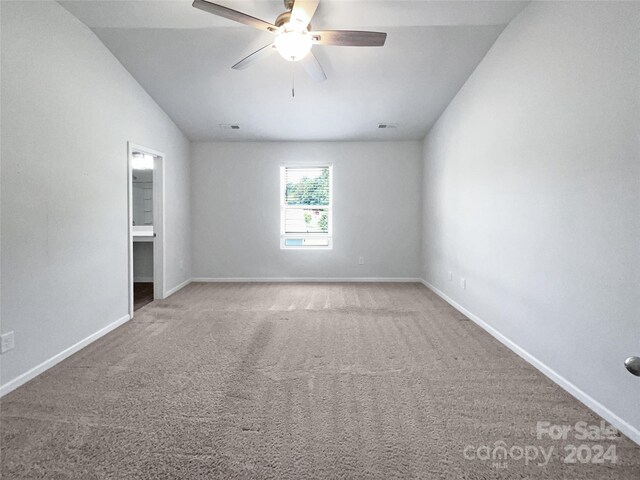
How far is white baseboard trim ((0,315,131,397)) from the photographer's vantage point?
211 centimetres

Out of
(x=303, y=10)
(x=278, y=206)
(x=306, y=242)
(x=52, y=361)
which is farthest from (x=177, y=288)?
(x=303, y=10)

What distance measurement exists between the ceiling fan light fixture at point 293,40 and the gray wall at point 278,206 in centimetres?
320

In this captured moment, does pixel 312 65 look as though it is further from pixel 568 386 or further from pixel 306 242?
pixel 306 242

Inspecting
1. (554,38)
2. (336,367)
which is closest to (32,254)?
(336,367)

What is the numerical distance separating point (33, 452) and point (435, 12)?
395cm

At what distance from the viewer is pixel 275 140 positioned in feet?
18.1

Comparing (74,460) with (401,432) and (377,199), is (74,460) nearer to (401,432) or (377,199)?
(401,432)

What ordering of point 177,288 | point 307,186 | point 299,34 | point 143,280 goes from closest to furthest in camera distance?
point 299,34
point 177,288
point 143,280
point 307,186

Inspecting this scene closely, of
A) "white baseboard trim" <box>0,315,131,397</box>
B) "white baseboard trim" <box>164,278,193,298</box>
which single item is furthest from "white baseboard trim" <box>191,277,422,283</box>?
"white baseboard trim" <box>0,315,131,397</box>

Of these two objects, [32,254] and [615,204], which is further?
[32,254]

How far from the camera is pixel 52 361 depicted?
A: 8.11ft

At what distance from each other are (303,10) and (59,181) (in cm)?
225

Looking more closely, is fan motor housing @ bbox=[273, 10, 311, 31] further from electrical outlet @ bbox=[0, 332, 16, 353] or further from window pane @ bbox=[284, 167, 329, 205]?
window pane @ bbox=[284, 167, 329, 205]

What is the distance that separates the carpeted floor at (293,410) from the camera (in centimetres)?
149
